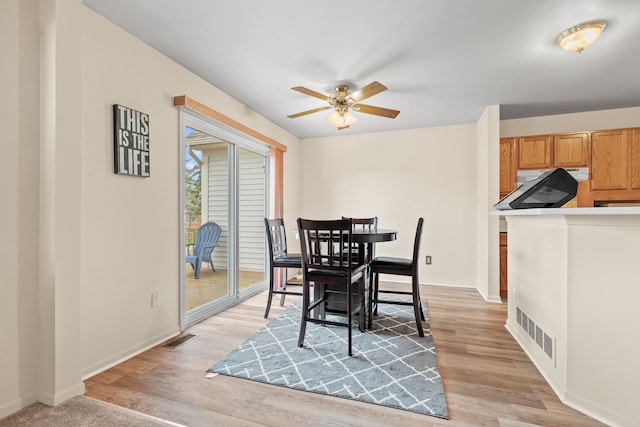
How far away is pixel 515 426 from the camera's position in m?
1.39

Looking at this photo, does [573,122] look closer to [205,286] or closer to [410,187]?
[410,187]

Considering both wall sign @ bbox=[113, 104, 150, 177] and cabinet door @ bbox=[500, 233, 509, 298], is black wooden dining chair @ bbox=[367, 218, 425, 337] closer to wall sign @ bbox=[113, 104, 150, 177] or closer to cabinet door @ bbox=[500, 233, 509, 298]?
cabinet door @ bbox=[500, 233, 509, 298]

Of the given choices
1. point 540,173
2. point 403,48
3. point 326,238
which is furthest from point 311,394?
point 540,173

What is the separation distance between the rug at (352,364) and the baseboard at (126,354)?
68 centimetres

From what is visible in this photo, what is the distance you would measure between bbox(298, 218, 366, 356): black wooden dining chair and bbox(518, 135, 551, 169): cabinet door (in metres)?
2.73

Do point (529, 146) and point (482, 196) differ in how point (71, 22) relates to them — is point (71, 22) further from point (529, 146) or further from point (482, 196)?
point (529, 146)

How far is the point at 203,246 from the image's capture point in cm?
304

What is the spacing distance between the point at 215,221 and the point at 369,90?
206 centimetres

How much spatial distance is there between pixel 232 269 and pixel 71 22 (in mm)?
2447

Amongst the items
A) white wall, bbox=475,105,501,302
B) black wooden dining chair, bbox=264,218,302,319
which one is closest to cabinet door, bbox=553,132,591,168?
white wall, bbox=475,105,501,302

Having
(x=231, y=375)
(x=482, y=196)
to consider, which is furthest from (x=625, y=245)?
(x=482, y=196)

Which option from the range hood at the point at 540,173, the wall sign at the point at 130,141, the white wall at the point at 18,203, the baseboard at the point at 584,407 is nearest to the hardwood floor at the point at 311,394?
the baseboard at the point at 584,407

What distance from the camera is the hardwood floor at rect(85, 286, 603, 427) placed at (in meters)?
1.44

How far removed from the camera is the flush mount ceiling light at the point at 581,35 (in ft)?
6.35
